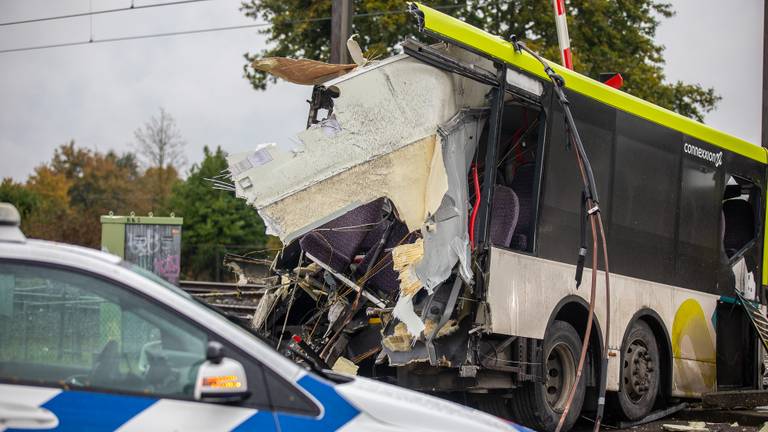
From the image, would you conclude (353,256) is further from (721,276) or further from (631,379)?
(721,276)

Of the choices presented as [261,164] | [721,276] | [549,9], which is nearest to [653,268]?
[721,276]

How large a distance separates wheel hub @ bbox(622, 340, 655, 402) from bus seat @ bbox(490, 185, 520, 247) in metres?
2.33

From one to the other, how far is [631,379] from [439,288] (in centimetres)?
324

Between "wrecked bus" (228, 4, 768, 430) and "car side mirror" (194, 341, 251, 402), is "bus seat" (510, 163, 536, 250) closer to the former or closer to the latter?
"wrecked bus" (228, 4, 768, 430)

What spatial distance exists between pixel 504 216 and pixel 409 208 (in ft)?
3.50

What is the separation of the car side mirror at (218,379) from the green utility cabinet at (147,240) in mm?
17074

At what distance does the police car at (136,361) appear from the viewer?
4.03 meters

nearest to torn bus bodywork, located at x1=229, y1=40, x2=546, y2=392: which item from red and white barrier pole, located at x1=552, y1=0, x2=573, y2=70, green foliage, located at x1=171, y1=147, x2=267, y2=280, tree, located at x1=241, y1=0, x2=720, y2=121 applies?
red and white barrier pole, located at x1=552, y1=0, x2=573, y2=70

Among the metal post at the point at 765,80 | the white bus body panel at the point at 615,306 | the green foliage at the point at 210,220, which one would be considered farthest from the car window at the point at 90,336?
the green foliage at the point at 210,220

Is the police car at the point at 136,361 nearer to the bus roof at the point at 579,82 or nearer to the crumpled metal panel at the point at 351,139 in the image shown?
the crumpled metal panel at the point at 351,139

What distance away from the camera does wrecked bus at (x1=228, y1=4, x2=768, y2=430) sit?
8.29 m

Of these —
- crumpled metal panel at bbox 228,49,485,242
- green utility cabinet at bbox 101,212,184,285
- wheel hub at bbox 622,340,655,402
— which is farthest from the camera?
green utility cabinet at bbox 101,212,184,285

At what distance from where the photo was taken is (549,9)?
27953 mm

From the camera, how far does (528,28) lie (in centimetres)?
2834
